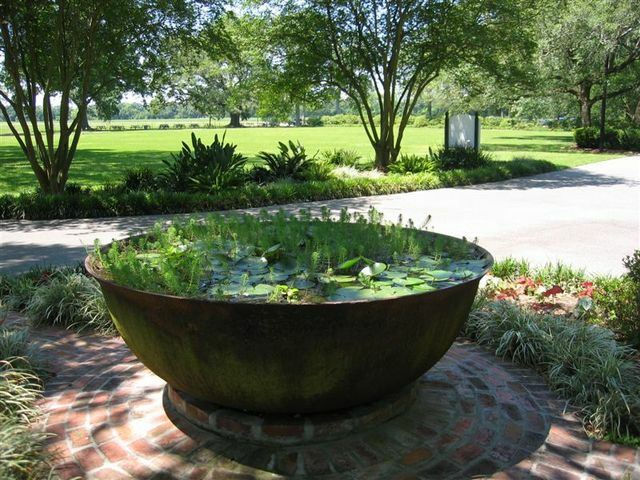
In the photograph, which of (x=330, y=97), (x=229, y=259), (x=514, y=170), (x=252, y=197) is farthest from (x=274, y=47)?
(x=229, y=259)

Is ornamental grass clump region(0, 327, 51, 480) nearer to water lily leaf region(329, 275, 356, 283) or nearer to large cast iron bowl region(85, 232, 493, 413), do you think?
large cast iron bowl region(85, 232, 493, 413)

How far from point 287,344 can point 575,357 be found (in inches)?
86.4

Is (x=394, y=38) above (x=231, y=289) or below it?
above

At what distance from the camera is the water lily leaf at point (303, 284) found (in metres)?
2.85

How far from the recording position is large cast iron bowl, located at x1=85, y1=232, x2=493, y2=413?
2.41 meters

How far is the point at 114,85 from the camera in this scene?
1402cm

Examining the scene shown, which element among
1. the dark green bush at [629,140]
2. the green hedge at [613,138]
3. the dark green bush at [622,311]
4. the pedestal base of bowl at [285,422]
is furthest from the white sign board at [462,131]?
the pedestal base of bowl at [285,422]

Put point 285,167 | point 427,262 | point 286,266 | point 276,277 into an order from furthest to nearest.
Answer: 1. point 285,167
2. point 427,262
3. point 286,266
4. point 276,277

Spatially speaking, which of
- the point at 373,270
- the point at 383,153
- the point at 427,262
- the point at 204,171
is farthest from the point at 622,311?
the point at 383,153

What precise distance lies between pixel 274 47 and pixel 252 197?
6786 mm

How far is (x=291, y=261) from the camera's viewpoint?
321 cm

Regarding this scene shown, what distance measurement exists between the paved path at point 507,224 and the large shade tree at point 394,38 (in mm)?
4043

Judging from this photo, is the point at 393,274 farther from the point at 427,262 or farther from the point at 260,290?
the point at 260,290

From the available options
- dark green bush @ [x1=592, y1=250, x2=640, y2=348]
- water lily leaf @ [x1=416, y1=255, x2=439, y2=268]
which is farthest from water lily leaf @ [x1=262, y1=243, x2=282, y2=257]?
dark green bush @ [x1=592, y1=250, x2=640, y2=348]
